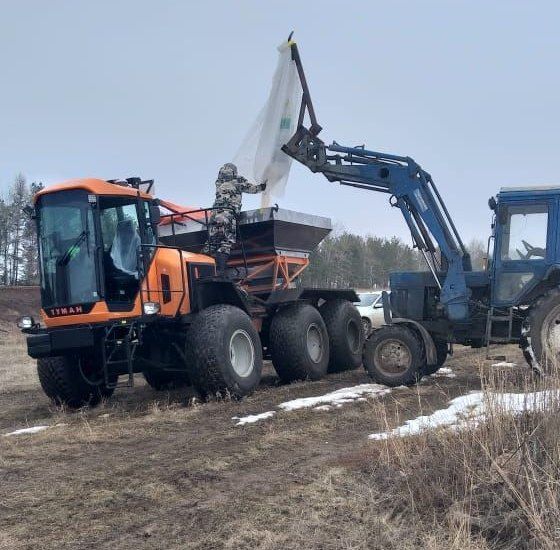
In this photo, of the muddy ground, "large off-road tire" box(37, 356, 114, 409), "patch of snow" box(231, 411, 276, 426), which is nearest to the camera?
the muddy ground

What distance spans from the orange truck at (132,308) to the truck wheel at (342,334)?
1454 mm

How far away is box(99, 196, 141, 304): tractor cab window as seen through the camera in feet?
28.4

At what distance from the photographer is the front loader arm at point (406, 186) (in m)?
10.0

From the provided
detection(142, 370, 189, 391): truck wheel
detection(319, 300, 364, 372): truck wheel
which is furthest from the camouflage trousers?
detection(319, 300, 364, 372): truck wheel

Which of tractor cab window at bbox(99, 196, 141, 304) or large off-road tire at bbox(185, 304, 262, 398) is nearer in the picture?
large off-road tire at bbox(185, 304, 262, 398)

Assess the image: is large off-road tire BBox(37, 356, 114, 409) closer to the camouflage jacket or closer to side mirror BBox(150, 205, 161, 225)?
side mirror BBox(150, 205, 161, 225)

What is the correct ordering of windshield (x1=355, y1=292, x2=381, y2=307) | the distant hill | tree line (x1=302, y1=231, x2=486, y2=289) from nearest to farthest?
1. windshield (x1=355, y1=292, x2=381, y2=307)
2. the distant hill
3. tree line (x1=302, y1=231, x2=486, y2=289)

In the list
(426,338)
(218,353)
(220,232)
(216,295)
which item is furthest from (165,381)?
(426,338)

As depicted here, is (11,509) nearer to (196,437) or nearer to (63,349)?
(196,437)

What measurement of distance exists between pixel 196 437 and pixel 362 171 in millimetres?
5526

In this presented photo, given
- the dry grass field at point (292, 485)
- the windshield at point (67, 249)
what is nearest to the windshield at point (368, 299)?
the windshield at point (67, 249)

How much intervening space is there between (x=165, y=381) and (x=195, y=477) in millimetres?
6174

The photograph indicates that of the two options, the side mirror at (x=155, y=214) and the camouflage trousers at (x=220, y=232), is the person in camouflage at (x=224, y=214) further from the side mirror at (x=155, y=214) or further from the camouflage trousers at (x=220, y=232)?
the side mirror at (x=155, y=214)

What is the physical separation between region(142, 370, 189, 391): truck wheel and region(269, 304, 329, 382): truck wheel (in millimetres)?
1609
